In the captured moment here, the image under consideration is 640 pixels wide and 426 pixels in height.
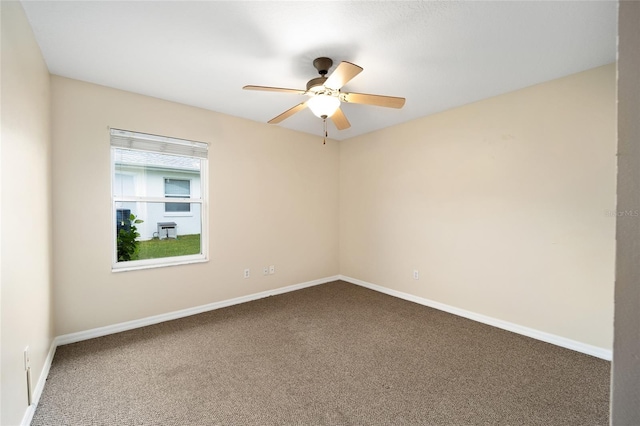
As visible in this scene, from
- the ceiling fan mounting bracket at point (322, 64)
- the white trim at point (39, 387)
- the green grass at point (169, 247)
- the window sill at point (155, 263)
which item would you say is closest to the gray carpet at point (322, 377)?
the white trim at point (39, 387)

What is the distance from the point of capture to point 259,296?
4.00 m

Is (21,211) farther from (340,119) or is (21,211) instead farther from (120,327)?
(340,119)

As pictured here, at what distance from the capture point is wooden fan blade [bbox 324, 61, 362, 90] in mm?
1823

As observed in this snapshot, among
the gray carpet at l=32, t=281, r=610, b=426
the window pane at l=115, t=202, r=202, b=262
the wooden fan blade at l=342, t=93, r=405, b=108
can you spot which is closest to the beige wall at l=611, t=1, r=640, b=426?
the gray carpet at l=32, t=281, r=610, b=426

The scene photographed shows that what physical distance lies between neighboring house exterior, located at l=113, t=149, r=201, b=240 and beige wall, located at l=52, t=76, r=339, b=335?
0.18 meters

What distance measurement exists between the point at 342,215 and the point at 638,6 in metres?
4.51

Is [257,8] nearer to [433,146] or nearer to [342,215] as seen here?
[433,146]

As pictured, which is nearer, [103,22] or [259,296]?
[103,22]

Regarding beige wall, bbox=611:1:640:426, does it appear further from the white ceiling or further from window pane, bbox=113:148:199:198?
window pane, bbox=113:148:199:198

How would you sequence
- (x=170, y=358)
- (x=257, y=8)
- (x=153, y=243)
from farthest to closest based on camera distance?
(x=153, y=243) < (x=170, y=358) < (x=257, y=8)

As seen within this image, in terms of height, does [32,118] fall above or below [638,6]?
above

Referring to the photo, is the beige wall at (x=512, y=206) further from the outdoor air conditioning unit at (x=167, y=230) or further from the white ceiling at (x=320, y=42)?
the outdoor air conditioning unit at (x=167, y=230)

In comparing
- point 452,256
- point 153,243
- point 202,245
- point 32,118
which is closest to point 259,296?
point 202,245

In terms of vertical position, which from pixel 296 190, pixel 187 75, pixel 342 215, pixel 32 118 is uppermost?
pixel 187 75
